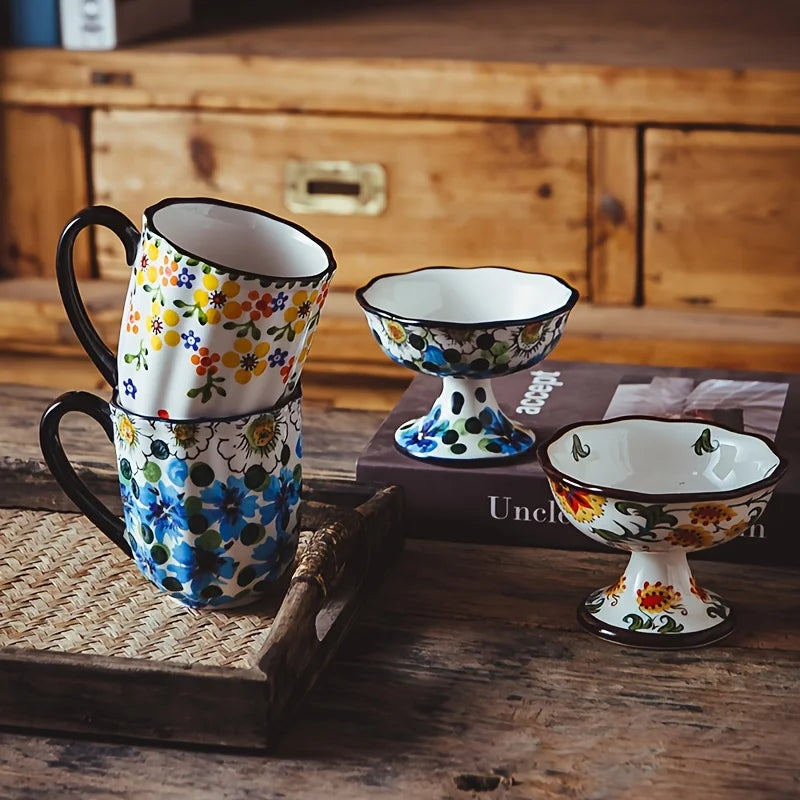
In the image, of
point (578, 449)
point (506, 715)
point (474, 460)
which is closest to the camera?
point (506, 715)

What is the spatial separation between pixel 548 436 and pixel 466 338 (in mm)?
104

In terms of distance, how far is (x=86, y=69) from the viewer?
66.7 inches

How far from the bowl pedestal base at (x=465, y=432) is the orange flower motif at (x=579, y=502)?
6.3 inches

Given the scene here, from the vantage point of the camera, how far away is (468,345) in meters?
0.84

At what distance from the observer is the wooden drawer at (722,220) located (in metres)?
1.58

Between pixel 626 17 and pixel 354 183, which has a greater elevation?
pixel 626 17

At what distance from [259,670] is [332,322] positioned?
1.05 m

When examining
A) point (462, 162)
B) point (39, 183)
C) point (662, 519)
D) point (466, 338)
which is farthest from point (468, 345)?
point (39, 183)

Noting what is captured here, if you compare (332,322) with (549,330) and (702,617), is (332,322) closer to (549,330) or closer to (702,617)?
(549,330)

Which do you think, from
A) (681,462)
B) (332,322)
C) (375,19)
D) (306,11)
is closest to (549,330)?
(681,462)

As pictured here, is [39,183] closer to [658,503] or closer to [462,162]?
[462,162]

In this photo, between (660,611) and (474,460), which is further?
(474,460)

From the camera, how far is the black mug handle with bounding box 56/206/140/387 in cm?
69

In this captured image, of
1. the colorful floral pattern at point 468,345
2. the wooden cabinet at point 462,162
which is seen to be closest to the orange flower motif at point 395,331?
the colorful floral pattern at point 468,345
